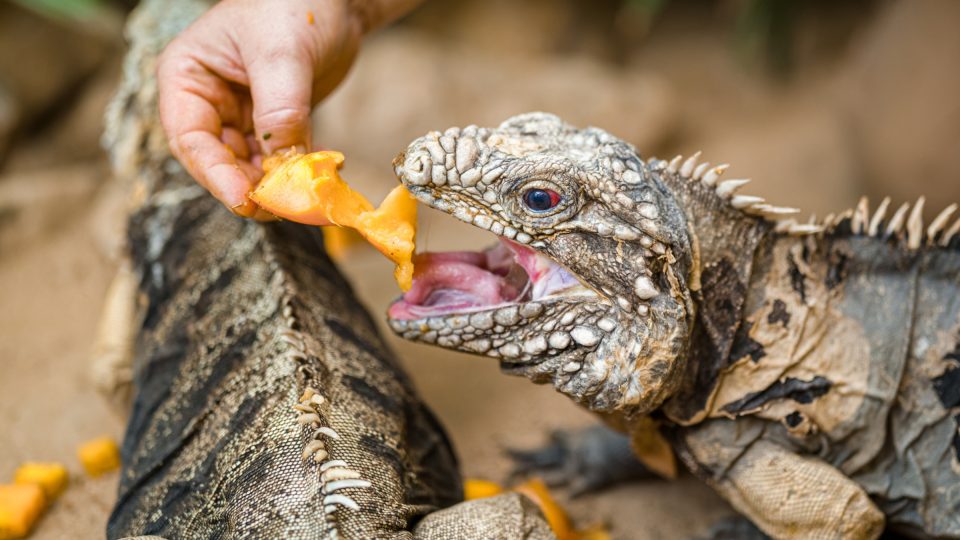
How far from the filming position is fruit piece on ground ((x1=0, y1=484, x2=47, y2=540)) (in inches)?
115

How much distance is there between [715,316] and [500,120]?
12.4ft

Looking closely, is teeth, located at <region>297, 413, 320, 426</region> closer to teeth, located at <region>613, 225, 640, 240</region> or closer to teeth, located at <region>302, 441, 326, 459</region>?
teeth, located at <region>302, 441, 326, 459</region>

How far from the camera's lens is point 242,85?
2.77 m

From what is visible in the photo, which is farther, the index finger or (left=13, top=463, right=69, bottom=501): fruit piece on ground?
(left=13, top=463, right=69, bottom=501): fruit piece on ground

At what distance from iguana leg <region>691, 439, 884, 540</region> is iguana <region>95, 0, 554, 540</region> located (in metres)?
0.76

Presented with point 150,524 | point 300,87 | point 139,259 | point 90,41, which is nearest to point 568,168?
point 300,87

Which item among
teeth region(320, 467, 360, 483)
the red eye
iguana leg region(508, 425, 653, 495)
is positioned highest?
the red eye

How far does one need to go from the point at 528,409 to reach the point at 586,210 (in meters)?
1.86

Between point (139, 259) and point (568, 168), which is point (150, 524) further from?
point (568, 168)

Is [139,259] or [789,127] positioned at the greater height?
[789,127]

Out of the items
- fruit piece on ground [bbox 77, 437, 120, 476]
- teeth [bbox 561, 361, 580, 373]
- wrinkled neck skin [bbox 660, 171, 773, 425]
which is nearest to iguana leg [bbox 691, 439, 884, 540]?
wrinkled neck skin [bbox 660, 171, 773, 425]

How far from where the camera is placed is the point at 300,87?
255cm

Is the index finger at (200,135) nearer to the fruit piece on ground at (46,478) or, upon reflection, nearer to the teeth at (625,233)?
the teeth at (625,233)

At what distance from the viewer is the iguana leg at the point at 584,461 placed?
3.61 meters
